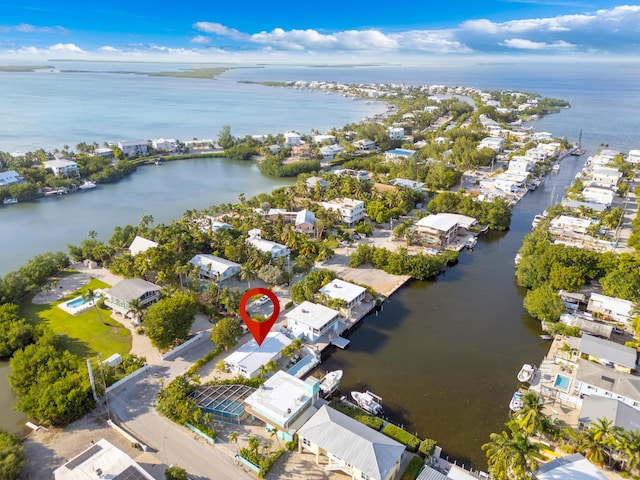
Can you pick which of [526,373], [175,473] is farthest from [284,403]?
[526,373]

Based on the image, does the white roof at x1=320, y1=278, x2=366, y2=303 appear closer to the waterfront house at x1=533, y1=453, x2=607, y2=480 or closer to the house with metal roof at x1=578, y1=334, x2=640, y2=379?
the house with metal roof at x1=578, y1=334, x2=640, y2=379

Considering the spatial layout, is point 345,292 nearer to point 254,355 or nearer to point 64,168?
point 254,355

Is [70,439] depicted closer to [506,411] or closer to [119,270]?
[119,270]

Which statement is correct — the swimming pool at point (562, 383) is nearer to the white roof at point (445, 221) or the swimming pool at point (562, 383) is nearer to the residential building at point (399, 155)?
the white roof at point (445, 221)

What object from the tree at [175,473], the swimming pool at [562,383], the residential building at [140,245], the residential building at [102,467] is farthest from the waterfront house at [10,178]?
the swimming pool at [562,383]

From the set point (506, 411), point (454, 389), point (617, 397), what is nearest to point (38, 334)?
point (454, 389)
